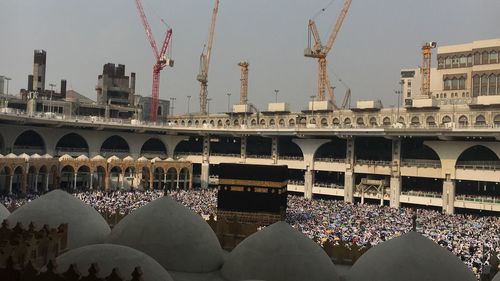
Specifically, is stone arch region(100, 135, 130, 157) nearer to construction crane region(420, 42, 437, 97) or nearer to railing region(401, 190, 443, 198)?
railing region(401, 190, 443, 198)

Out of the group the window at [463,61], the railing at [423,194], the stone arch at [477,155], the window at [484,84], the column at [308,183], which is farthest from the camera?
the window at [463,61]

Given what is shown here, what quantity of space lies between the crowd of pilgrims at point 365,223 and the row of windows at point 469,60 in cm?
2932

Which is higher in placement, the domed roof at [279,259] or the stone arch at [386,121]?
the stone arch at [386,121]

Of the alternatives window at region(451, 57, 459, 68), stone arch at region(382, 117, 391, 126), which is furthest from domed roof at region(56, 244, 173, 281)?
window at region(451, 57, 459, 68)

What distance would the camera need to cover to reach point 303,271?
35.6 ft

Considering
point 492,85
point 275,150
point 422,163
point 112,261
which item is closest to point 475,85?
point 492,85

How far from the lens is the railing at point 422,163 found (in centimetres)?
4175

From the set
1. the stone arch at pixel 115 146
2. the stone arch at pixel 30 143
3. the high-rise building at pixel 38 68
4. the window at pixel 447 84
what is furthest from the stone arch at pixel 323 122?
the high-rise building at pixel 38 68

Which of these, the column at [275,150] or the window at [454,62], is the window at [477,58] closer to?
the window at [454,62]

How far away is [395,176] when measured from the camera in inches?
1678

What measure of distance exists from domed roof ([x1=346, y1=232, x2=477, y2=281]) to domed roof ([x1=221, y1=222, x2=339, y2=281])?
2.78 ft

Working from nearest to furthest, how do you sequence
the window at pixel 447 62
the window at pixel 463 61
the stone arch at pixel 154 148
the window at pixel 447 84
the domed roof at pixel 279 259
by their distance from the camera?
1. the domed roof at pixel 279 259
2. the stone arch at pixel 154 148
3. the window at pixel 463 61
4. the window at pixel 447 62
5. the window at pixel 447 84

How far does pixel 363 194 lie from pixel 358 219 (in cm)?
1361

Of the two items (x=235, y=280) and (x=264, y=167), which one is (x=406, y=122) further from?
(x=235, y=280)
